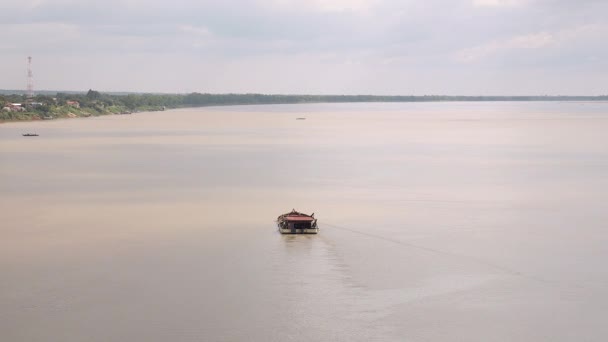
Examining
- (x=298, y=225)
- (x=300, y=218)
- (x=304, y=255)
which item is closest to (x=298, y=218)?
(x=300, y=218)

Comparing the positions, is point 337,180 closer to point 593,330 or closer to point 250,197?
point 250,197

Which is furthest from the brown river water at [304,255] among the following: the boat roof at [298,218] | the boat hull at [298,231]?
the boat roof at [298,218]

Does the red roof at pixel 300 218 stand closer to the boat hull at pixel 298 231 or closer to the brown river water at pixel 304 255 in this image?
the boat hull at pixel 298 231

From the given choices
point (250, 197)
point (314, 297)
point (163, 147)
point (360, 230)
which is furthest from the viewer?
point (163, 147)

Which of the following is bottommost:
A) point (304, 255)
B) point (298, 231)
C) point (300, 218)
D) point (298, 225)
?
point (304, 255)

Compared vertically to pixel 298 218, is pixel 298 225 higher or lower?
lower

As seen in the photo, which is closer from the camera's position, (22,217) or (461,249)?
(461,249)

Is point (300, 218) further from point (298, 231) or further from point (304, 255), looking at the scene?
point (304, 255)

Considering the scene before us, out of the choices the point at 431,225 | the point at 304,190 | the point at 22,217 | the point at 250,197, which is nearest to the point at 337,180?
the point at 304,190

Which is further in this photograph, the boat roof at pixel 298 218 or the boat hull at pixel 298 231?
the boat roof at pixel 298 218
